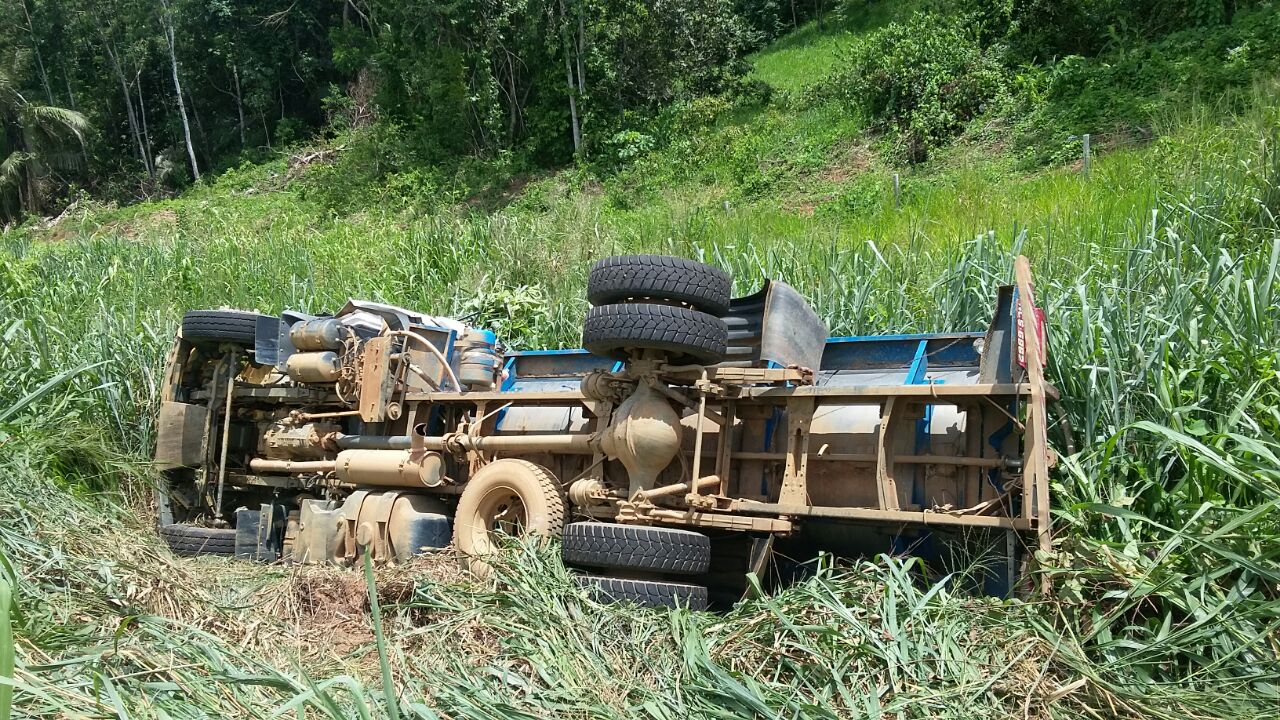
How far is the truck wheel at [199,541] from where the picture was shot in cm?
716

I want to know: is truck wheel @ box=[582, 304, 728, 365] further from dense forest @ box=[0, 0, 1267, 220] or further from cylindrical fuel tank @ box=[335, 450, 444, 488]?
dense forest @ box=[0, 0, 1267, 220]

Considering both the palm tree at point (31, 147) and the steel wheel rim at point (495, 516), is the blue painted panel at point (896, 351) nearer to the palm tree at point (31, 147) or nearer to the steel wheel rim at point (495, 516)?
the steel wheel rim at point (495, 516)

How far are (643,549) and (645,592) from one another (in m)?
0.21

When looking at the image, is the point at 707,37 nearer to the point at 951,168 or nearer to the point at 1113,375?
the point at 951,168

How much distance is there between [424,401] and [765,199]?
12.6 meters

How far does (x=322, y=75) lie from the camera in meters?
38.1

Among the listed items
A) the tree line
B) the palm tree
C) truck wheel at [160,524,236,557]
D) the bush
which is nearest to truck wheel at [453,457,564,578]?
truck wheel at [160,524,236,557]

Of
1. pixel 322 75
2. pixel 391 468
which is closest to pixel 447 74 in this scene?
pixel 322 75

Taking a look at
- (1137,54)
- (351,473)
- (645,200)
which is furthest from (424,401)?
(1137,54)

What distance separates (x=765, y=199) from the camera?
1825 cm

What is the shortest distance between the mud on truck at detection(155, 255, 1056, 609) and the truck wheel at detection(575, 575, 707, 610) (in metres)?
0.01

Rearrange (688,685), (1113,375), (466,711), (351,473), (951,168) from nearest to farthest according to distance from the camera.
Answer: (466,711), (688,685), (1113,375), (351,473), (951,168)

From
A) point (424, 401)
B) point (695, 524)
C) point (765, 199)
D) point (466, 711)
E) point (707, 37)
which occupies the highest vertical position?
point (707, 37)

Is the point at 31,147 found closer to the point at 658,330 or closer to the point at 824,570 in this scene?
the point at 658,330
